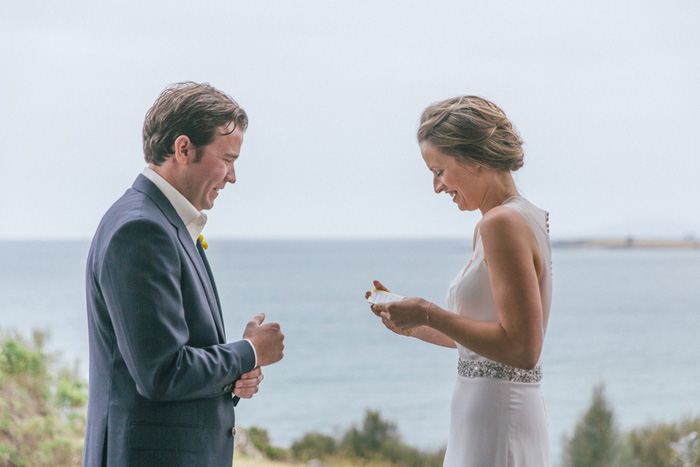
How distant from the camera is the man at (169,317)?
1246 millimetres

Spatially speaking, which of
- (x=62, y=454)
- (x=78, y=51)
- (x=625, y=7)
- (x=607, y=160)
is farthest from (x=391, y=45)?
(x=62, y=454)

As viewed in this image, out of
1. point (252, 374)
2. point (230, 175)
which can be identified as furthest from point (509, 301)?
point (230, 175)

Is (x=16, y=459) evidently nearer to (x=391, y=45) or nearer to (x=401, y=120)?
(x=391, y=45)

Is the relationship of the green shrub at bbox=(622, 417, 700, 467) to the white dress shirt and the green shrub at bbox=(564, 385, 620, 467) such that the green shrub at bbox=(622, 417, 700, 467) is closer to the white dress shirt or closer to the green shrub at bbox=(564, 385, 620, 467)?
the green shrub at bbox=(564, 385, 620, 467)

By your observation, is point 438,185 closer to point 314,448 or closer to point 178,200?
point 178,200

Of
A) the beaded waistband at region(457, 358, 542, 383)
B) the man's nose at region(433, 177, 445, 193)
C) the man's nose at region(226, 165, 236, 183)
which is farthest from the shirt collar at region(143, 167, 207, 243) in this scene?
the beaded waistband at region(457, 358, 542, 383)

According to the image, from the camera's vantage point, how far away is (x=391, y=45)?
4481 cm

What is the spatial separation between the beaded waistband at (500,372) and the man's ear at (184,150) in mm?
826

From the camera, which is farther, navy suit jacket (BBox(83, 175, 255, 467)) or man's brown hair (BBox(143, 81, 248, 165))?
man's brown hair (BBox(143, 81, 248, 165))

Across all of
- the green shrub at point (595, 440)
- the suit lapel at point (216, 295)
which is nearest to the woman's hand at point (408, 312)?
the suit lapel at point (216, 295)

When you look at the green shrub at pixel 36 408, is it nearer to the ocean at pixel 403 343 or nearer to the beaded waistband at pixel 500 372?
the beaded waistband at pixel 500 372

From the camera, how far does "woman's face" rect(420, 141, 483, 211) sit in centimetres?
160

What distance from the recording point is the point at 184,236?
1425mm

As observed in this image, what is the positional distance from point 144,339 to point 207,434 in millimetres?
286
